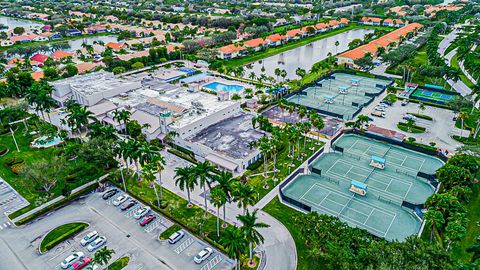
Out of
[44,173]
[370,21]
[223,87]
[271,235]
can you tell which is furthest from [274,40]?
[271,235]

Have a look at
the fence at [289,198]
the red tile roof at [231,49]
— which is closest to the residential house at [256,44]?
the red tile roof at [231,49]

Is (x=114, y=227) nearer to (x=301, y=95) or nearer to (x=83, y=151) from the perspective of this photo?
(x=83, y=151)

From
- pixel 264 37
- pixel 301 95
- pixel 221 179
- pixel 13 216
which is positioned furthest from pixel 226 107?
pixel 264 37

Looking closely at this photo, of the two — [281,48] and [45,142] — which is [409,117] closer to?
[281,48]

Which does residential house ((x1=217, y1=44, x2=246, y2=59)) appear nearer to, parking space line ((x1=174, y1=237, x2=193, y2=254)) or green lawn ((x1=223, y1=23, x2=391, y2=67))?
green lawn ((x1=223, y1=23, x2=391, y2=67))

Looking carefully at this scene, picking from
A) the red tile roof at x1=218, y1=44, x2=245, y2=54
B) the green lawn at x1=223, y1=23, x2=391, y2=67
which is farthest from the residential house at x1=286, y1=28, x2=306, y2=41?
the red tile roof at x1=218, y1=44, x2=245, y2=54

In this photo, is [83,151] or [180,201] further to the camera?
[83,151]

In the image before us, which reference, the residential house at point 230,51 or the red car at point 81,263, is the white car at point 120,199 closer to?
the red car at point 81,263
